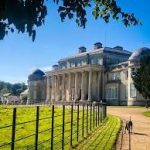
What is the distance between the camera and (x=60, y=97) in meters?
104

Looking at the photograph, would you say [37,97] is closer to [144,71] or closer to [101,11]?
[144,71]

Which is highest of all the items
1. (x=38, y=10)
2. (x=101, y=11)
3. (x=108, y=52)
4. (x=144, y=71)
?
(x=108, y=52)

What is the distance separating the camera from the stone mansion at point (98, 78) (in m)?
80.3

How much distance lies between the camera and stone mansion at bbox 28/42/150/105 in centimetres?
8031

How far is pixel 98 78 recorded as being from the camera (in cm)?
9088

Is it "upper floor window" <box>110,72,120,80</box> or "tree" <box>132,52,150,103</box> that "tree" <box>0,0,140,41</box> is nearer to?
"tree" <box>132,52,150,103</box>

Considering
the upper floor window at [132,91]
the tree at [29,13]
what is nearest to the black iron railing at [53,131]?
the tree at [29,13]

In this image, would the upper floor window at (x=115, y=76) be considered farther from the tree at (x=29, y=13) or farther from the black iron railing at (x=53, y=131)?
the tree at (x=29, y=13)

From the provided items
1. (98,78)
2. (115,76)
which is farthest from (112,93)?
(98,78)

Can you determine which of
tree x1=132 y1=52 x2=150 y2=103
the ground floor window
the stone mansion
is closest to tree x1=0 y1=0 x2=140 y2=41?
tree x1=132 y1=52 x2=150 y2=103

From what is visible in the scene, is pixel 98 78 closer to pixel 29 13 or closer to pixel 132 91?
pixel 132 91

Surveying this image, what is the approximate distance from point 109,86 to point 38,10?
82833mm

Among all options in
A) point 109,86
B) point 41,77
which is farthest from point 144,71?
point 41,77

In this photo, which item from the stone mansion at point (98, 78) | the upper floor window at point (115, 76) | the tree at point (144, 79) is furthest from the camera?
the upper floor window at point (115, 76)
